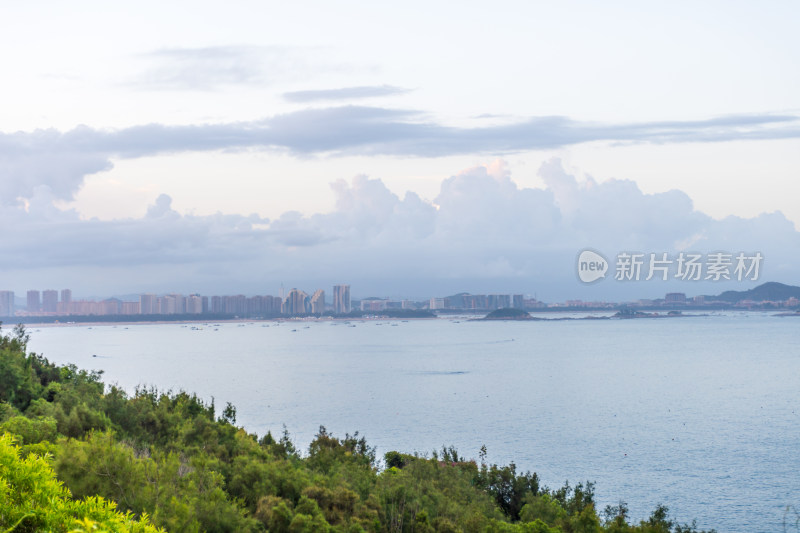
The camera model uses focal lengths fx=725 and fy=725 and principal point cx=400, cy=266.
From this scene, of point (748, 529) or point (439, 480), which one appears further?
point (748, 529)

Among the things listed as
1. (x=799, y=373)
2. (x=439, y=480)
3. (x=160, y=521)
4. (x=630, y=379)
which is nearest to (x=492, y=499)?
(x=439, y=480)

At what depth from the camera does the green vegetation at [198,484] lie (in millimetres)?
5035

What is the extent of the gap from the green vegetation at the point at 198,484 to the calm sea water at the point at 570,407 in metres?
9.42

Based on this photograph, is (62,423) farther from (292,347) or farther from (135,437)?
(292,347)

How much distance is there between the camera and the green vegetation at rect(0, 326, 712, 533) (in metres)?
5.04

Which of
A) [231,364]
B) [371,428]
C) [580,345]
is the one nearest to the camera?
[371,428]

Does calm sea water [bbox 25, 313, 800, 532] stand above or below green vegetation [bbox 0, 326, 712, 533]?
below

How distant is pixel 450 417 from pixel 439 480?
3129cm

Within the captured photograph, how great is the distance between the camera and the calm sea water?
34906 mm

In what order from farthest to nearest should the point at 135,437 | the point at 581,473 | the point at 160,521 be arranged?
the point at 581,473 → the point at 135,437 → the point at 160,521

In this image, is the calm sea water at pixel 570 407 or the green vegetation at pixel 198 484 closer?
the green vegetation at pixel 198 484

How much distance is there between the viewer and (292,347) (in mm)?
134375

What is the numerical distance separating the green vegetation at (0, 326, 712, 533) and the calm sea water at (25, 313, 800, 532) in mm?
9425

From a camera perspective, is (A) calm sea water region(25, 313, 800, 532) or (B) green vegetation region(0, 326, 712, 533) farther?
(A) calm sea water region(25, 313, 800, 532)
